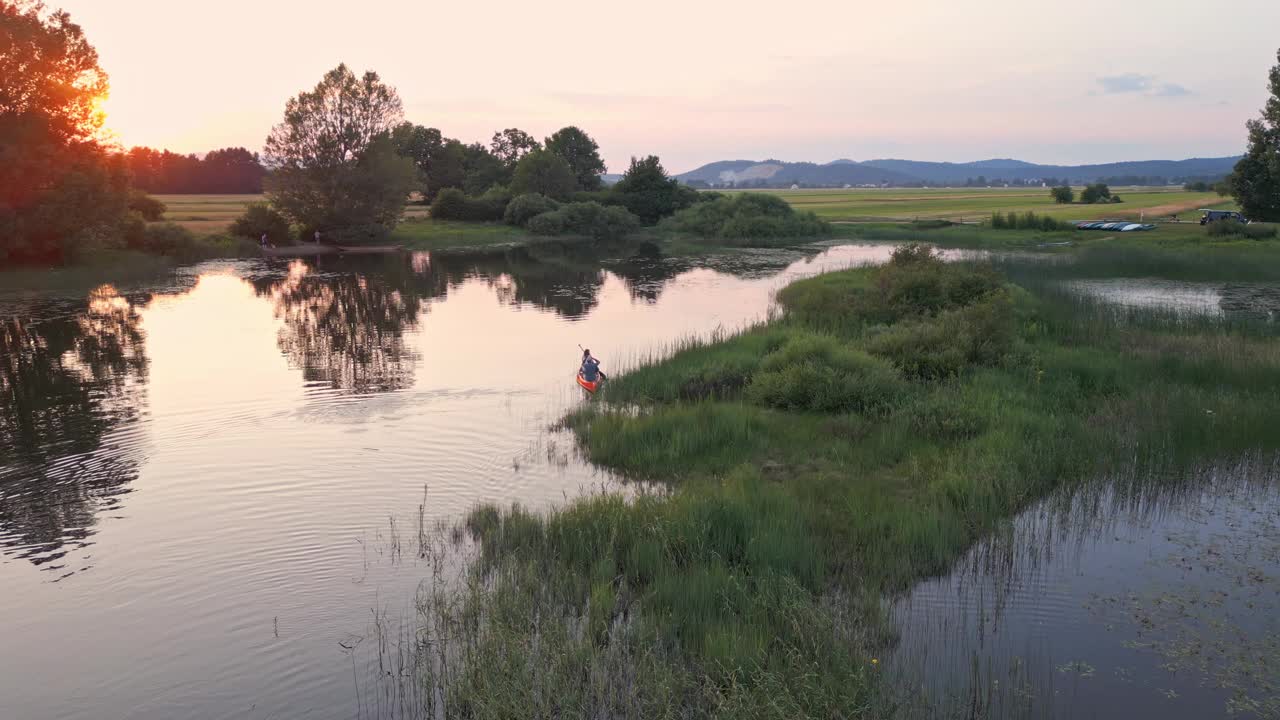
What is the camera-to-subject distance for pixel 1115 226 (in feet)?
228

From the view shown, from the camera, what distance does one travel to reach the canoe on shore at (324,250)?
66.9m

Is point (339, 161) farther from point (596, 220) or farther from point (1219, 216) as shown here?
point (1219, 216)

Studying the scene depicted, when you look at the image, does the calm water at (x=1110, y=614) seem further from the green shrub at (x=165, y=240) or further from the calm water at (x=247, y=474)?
the green shrub at (x=165, y=240)

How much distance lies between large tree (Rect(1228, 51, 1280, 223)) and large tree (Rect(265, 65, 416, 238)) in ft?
225

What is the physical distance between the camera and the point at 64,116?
46.3 metres

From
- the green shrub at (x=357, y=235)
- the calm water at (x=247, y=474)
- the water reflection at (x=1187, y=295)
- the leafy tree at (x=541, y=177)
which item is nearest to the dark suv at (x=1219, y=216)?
the water reflection at (x=1187, y=295)

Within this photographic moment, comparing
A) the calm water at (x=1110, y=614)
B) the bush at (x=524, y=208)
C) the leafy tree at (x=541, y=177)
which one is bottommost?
the calm water at (x=1110, y=614)

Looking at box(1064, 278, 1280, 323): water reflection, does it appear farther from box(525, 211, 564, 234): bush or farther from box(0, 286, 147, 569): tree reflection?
box(525, 211, 564, 234): bush

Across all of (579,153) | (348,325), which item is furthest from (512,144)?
(348,325)

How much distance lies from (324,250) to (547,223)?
2334cm

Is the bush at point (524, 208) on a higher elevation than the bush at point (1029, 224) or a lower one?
higher

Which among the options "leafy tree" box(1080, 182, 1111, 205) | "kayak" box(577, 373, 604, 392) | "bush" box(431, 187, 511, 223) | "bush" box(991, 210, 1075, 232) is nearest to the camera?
"kayak" box(577, 373, 604, 392)

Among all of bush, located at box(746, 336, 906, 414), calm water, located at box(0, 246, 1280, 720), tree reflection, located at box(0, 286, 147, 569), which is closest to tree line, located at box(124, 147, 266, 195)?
tree reflection, located at box(0, 286, 147, 569)

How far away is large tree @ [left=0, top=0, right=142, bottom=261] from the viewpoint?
4353 centimetres
